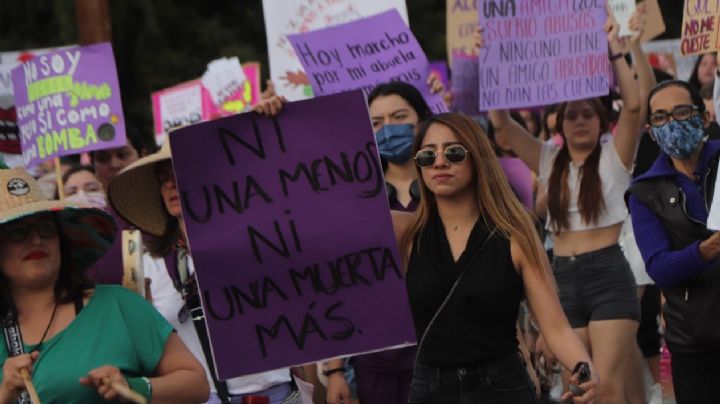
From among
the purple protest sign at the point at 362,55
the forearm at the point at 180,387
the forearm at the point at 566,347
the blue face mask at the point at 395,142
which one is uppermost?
the purple protest sign at the point at 362,55

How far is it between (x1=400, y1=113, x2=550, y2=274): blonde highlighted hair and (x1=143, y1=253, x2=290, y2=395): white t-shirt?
2.55 ft

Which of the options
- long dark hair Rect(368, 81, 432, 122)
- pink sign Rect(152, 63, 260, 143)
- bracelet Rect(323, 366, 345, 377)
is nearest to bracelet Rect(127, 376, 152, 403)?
bracelet Rect(323, 366, 345, 377)

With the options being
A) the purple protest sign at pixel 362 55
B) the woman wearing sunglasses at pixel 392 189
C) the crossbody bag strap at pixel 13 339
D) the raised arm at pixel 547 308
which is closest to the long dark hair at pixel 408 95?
the woman wearing sunglasses at pixel 392 189

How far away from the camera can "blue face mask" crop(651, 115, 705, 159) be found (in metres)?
6.55

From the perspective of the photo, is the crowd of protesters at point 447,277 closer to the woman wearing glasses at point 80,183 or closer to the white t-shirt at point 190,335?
the white t-shirt at point 190,335

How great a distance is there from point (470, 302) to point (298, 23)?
17.6ft

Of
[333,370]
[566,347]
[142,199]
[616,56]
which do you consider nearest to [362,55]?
[616,56]

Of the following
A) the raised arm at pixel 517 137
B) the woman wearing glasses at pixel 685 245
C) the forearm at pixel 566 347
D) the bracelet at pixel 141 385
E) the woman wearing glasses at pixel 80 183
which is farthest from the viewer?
the woman wearing glasses at pixel 80 183

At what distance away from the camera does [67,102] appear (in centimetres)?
926

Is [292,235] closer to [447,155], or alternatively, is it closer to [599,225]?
[447,155]

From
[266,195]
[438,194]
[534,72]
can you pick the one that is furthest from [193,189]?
[534,72]

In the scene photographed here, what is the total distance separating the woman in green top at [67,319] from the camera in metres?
4.54

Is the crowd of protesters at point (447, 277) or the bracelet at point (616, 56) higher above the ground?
the bracelet at point (616, 56)

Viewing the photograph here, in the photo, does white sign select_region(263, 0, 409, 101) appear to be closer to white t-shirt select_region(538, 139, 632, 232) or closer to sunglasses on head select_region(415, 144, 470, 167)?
white t-shirt select_region(538, 139, 632, 232)
